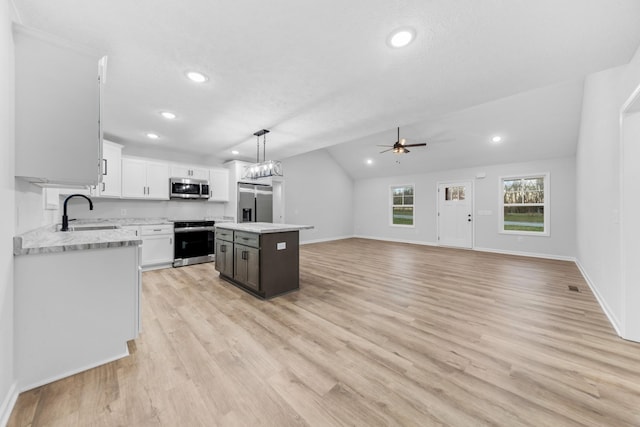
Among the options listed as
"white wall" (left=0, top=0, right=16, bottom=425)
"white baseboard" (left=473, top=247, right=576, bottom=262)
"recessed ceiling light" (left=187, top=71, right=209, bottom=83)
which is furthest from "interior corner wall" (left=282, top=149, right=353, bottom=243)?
"white wall" (left=0, top=0, right=16, bottom=425)

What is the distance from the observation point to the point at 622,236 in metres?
2.21

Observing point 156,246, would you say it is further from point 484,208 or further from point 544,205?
point 544,205

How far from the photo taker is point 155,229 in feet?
14.8

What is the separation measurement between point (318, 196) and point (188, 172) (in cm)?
422

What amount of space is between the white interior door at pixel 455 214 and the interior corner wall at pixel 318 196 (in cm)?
335

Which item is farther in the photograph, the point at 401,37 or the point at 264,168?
the point at 264,168

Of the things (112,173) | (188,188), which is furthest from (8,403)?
(188,188)

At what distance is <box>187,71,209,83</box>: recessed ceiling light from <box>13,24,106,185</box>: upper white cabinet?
0.74 m

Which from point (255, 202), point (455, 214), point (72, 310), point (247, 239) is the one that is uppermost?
point (255, 202)

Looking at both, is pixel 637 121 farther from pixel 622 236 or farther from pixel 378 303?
pixel 378 303

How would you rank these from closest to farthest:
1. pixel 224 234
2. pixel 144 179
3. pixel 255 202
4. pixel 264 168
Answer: pixel 224 234, pixel 264 168, pixel 144 179, pixel 255 202

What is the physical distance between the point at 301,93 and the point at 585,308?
4.18 m

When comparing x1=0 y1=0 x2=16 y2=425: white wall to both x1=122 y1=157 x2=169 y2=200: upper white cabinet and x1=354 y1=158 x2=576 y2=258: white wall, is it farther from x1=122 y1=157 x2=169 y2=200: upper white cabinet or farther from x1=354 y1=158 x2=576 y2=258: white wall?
x1=354 y1=158 x2=576 y2=258: white wall

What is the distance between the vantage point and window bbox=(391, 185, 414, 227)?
8.29 m
